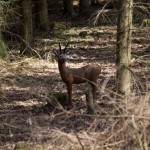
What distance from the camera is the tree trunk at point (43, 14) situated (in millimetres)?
22109

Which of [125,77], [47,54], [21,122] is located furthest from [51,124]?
[47,54]

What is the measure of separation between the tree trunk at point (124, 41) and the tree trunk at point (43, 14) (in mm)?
13440

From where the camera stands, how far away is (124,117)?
17.0 feet

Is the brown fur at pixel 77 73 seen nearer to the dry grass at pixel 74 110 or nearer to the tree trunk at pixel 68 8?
the dry grass at pixel 74 110

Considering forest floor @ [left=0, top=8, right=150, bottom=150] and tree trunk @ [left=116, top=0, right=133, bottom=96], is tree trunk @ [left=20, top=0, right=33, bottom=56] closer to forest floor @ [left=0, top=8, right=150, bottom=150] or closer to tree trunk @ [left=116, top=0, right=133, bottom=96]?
forest floor @ [left=0, top=8, right=150, bottom=150]

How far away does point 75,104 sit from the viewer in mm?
10695

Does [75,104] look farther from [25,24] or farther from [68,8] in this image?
[68,8]

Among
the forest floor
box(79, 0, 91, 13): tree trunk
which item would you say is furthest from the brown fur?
box(79, 0, 91, 13): tree trunk

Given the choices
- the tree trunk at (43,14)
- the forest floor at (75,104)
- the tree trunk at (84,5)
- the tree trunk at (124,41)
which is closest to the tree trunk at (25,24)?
the forest floor at (75,104)

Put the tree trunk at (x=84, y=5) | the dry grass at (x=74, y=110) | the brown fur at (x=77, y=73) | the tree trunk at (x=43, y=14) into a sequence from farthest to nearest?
the tree trunk at (x=84, y=5), the tree trunk at (x=43, y=14), the brown fur at (x=77, y=73), the dry grass at (x=74, y=110)

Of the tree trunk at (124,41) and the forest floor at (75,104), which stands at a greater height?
the tree trunk at (124,41)

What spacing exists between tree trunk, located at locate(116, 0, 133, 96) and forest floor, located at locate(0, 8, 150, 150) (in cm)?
27

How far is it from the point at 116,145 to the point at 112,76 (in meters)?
8.07

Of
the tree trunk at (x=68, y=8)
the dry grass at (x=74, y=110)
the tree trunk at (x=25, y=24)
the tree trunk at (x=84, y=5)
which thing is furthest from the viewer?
the tree trunk at (x=68, y=8)
